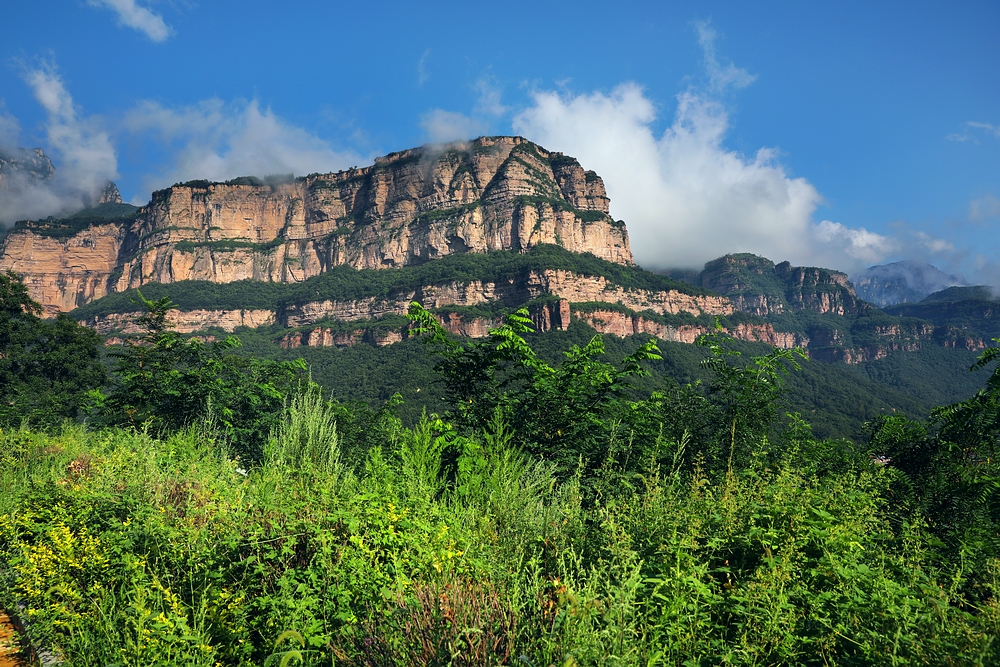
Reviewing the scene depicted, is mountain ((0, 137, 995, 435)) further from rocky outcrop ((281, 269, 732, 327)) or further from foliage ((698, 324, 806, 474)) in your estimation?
foliage ((698, 324, 806, 474))

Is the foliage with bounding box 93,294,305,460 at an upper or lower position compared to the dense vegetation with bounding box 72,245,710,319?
lower

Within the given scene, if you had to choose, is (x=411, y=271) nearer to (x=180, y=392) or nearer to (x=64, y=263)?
(x=64, y=263)

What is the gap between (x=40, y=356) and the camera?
933 inches

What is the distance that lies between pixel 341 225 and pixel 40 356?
484 feet

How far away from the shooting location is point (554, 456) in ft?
21.3

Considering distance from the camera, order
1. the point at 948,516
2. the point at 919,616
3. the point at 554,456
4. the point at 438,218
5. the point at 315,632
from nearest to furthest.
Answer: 1. the point at 919,616
2. the point at 315,632
3. the point at 948,516
4. the point at 554,456
5. the point at 438,218

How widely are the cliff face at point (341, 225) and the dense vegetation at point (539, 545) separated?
131 m

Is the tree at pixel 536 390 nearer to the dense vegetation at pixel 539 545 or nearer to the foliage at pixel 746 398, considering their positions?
the dense vegetation at pixel 539 545

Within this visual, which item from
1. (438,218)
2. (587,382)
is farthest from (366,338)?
(587,382)

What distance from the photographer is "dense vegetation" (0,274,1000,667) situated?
251 cm

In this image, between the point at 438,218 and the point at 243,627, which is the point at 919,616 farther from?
the point at 438,218

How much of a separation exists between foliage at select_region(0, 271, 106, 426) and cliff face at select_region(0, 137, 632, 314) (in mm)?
116175

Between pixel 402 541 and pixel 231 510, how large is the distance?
1849mm

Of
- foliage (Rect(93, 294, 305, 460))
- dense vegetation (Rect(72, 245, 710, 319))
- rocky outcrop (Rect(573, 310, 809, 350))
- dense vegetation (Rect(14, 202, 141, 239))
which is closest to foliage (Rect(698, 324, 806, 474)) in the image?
foliage (Rect(93, 294, 305, 460))
